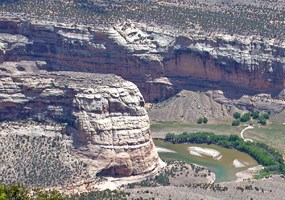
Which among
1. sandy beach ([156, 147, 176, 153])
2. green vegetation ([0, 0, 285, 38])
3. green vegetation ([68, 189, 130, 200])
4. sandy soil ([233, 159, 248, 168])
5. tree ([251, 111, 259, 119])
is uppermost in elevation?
green vegetation ([0, 0, 285, 38])

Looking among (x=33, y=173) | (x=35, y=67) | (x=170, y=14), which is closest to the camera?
(x=33, y=173)

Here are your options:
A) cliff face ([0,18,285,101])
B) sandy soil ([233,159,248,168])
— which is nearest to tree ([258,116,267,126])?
cliff face ([0,18,285,101])

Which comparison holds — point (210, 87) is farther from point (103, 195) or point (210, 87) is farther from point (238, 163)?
point (103, 195)

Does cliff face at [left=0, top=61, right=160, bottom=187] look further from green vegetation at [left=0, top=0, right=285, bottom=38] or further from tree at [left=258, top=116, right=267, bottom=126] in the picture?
green vegetation at [left=0, top=0, right=285, bottom=38]

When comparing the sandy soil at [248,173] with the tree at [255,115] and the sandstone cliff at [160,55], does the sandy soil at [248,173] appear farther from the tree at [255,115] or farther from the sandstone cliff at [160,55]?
the sandstone cliff at [160,55]

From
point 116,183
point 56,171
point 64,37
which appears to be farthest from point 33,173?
point 64,37

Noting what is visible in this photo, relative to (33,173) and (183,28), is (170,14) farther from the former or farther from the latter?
(33,173)

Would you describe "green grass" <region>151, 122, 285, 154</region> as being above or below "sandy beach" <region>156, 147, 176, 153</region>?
above
